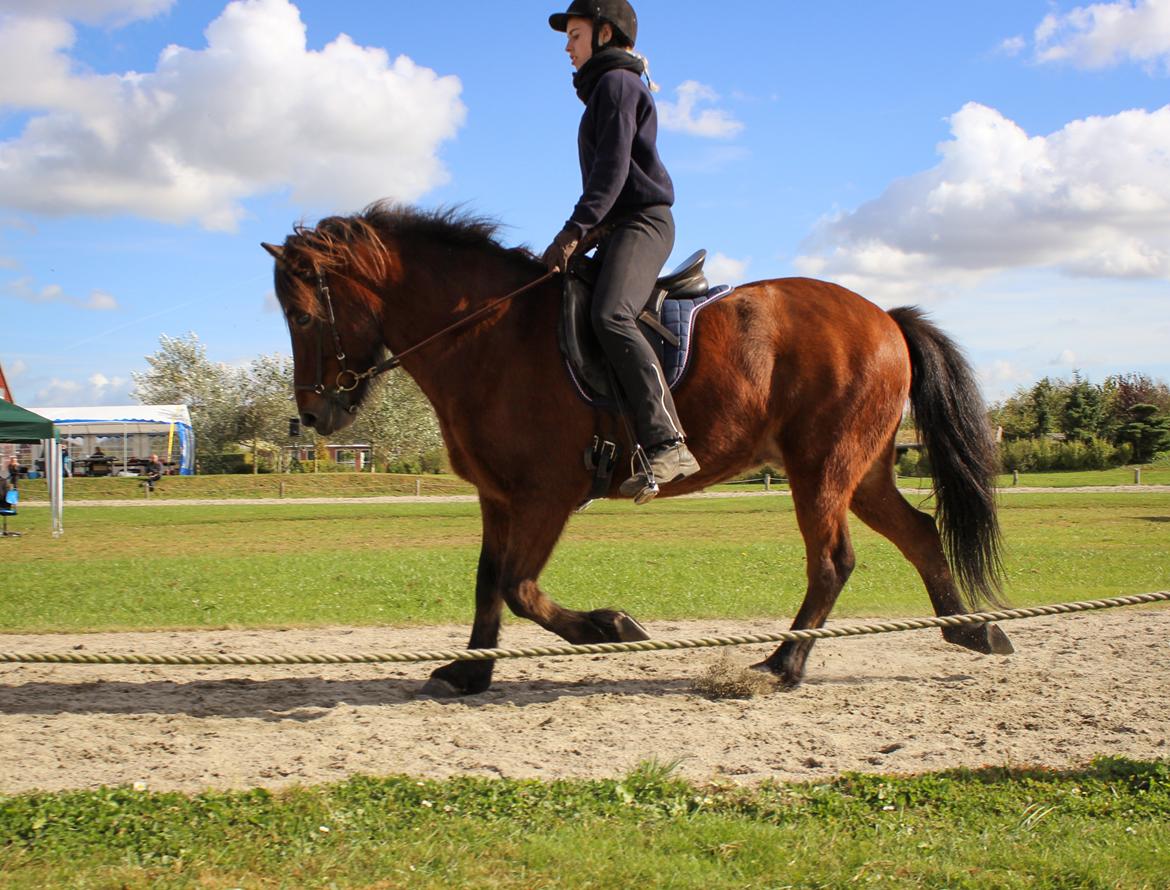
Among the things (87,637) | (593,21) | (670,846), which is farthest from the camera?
(87,637)

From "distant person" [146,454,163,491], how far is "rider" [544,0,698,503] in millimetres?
38452

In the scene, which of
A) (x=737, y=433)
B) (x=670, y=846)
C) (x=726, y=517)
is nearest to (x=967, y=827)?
(x=670, y=846)

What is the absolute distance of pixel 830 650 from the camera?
753 centimetres

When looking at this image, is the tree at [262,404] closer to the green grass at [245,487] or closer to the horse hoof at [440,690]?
the green grass at [245,487]

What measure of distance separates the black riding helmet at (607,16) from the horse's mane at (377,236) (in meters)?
1.25

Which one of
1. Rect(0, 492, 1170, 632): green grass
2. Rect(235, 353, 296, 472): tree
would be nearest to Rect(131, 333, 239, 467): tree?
Rect(235, 353, 296, 472): tree

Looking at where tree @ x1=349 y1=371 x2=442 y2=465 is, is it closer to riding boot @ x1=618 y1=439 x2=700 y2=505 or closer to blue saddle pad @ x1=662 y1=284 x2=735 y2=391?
blue saddle pad @ x1=662 y1=284 x2=735 y2=391

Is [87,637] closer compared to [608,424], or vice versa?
[608,424]

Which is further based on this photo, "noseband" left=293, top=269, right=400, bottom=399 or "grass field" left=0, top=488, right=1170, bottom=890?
"noseband" left=293, top=269, right=400, bottom=399

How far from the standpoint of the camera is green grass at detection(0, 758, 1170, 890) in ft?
10.9

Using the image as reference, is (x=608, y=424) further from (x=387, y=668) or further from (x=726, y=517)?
(x=726, y=517)

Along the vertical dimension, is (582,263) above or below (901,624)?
above

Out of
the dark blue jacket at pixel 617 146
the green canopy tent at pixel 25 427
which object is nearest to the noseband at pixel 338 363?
the dark blue jacket at pixel 617 146

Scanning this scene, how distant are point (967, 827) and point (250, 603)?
8.20m
